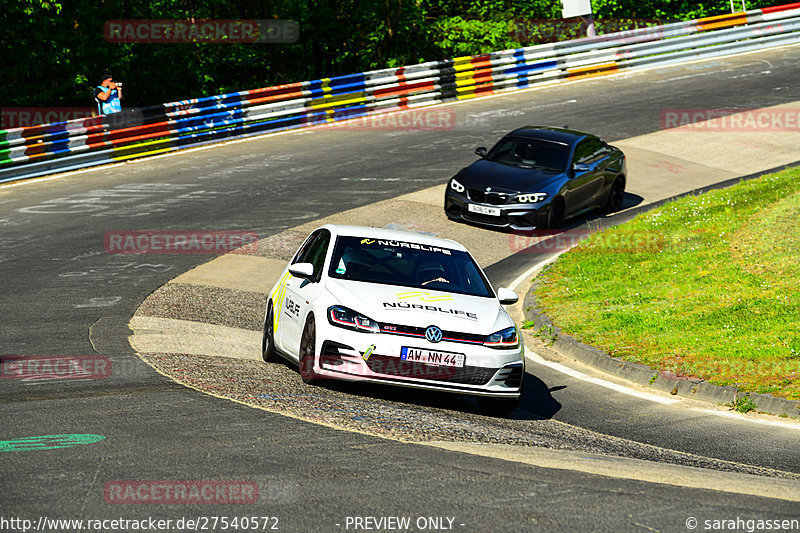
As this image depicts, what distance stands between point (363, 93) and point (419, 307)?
68.0 ft

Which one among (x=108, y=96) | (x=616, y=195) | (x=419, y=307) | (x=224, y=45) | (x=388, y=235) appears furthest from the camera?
(x=224, y=45)

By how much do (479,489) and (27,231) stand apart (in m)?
A: 13.5

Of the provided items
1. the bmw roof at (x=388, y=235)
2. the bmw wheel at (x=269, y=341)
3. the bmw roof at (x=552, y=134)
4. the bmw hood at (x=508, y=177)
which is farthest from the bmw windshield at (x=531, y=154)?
the bmw wheel at (x=269, y=341)

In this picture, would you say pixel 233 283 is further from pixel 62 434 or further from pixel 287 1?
pixel 287 1

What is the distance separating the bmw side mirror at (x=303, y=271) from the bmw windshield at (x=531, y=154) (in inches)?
406

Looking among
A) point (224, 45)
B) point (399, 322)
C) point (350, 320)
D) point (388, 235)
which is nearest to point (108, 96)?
point (224, 45)

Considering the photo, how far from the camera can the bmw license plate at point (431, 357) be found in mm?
8773

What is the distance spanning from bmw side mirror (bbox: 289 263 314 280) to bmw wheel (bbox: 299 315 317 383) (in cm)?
54

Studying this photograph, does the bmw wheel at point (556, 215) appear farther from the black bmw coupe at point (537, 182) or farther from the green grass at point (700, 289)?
the green grass at point (700, 289)

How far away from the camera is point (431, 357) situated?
28.9 feet

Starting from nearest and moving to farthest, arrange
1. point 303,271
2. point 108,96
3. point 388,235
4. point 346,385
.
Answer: point 346,385
point 303,271
point 388,235
point 108,96

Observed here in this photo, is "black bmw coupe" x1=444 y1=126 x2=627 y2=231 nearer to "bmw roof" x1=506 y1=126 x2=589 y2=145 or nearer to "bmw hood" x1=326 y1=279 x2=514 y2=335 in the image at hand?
"bmw roof" x1=506 y1=126 x2=589 y2=145

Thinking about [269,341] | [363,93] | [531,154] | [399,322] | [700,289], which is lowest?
[700,289]

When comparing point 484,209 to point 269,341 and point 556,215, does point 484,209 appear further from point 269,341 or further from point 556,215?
point 269,341
